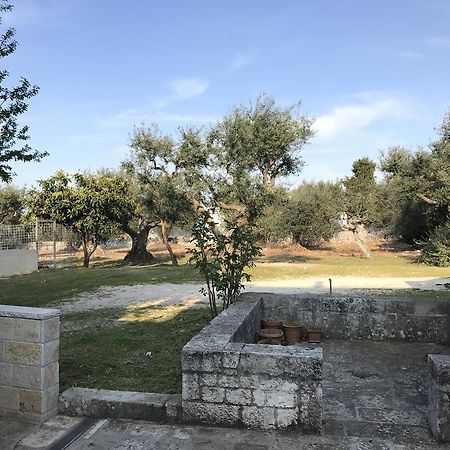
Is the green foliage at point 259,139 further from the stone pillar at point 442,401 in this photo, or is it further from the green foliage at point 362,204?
the stone pillar at point 442,401

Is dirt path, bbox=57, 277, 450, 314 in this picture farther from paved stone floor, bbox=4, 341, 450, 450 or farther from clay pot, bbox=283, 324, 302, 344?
paved stone floor, bbox=4, 341, 450, 450

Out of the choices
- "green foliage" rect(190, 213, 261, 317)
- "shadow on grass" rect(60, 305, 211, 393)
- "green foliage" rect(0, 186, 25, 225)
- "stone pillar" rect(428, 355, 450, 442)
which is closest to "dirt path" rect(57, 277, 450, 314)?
"shadow on grass" rect(60, 305, 211, 393)

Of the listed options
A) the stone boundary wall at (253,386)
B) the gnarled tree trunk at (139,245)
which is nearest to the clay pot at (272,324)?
the stone boundary wall at (253,386)

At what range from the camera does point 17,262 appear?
17438mm

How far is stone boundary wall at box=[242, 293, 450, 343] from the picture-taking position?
5.86 m

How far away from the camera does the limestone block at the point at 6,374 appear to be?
356 centimetres

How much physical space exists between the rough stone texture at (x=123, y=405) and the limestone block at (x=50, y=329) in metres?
0.54

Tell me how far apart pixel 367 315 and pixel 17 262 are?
15.4m

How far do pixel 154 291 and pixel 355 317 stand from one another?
6759mm

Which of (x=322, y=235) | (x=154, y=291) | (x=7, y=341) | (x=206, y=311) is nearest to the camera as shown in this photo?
(x=7, y=341)

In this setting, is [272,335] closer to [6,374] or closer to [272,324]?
[272,324]

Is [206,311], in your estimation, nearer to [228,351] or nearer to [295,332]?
[295,332]

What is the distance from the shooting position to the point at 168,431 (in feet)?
10.7

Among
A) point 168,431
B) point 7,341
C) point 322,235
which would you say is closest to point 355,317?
point 168,431
